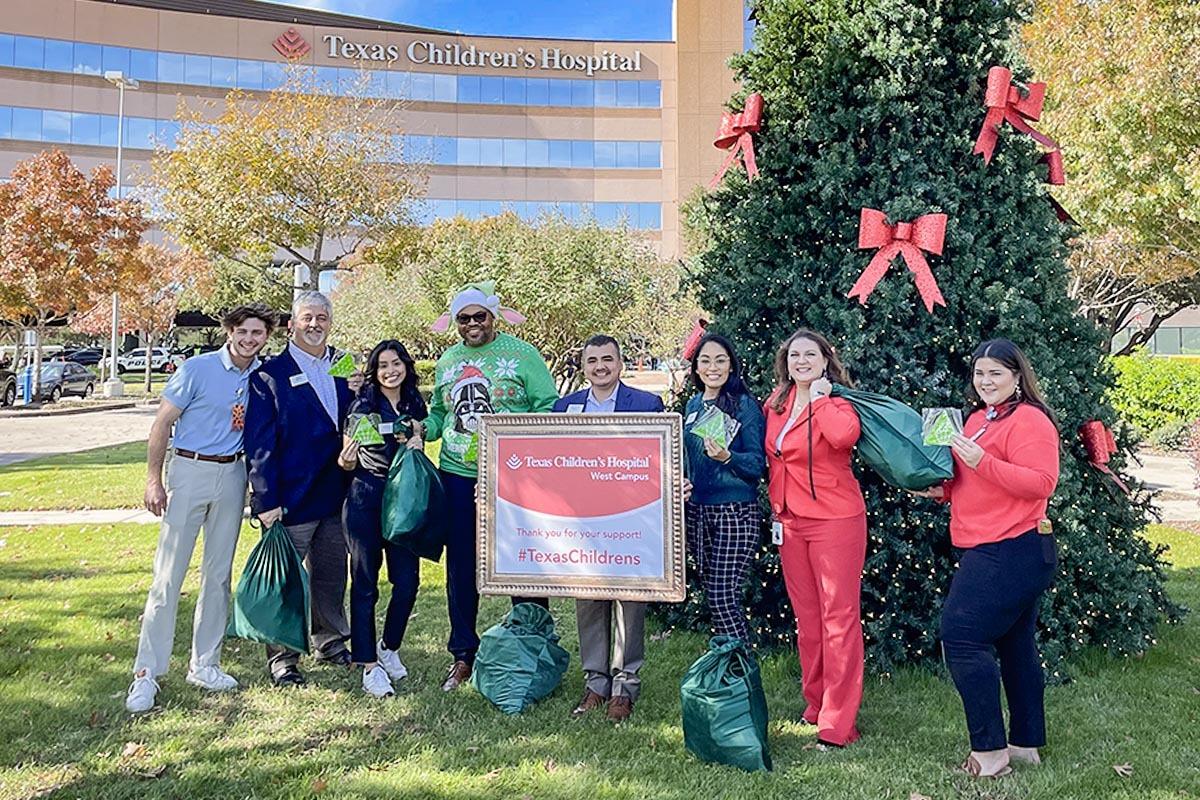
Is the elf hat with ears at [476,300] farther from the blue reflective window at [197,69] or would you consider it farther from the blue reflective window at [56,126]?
the blue reflective window at [56,126]

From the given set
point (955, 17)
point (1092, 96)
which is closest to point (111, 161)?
point (1092, 96)

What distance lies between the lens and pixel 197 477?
4250mm

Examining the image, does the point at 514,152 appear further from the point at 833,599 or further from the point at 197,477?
the point at 833,599

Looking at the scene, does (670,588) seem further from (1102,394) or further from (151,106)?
(151,106)

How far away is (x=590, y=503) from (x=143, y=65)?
5307 centimetres

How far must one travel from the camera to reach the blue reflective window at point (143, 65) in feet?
153

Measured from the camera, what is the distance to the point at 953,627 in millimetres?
3342

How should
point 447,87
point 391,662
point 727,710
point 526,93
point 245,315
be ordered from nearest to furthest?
point 727,710, point 245,315, point 391,662, point 447,87, point 526,93

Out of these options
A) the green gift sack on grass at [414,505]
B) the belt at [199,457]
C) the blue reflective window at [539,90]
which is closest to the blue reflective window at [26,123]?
the blue reflective window at [539,90]

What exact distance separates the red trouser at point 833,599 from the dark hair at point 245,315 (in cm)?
283

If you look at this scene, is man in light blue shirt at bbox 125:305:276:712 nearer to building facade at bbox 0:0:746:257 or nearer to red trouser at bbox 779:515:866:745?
red trouser at bbox 779:515:866:745

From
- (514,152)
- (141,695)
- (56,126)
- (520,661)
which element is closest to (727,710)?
(520,661)

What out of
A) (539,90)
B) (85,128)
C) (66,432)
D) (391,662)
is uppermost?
(539,90)

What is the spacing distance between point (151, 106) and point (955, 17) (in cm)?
5151
